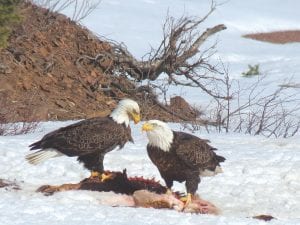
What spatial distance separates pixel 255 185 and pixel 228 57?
1910 centimetres

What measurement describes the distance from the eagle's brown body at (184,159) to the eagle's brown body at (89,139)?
0.39 m

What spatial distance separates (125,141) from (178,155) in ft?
1.79

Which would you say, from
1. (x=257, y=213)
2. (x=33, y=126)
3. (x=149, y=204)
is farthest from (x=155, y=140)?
(x=33, y=126)

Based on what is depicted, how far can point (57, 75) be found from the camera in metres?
16.1

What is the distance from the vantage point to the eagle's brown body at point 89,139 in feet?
24.6

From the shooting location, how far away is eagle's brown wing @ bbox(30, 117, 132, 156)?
24.6 ft

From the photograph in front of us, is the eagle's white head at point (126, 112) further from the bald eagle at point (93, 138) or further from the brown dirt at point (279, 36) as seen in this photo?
the brown dirt at point (279, 36)

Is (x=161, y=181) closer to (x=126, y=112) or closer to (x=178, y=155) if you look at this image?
(x=126, y=112)

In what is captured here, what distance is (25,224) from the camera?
20.2 feet

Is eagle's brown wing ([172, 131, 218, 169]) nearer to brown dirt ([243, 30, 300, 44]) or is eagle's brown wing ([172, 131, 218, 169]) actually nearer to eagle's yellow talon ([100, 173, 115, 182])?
eagle's yellow talon ([100, 173, 115, 182])

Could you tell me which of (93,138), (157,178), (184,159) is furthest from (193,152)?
(157,178)

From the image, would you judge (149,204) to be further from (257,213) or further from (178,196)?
(257,213)

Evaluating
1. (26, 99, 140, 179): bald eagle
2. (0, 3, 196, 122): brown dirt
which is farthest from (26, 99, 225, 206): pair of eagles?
(0, 3, 196, 122): brown dirt

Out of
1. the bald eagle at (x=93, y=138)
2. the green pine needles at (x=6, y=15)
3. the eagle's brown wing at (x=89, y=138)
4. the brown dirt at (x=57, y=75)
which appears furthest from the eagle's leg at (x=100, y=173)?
the brown dirt at (x=57, y=75)
